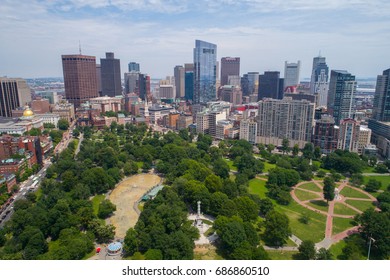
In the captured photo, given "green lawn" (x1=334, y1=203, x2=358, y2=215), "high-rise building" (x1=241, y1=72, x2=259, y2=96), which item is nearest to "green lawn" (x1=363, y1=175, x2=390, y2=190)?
"green lawn" (x1=334, y1=203, x2=358, y2=215)

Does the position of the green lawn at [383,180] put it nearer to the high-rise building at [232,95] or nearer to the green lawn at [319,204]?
the green lawn at [319,204]

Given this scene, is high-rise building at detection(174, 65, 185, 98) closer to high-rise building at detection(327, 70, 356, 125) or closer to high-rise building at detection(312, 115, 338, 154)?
high-rise building at detection(327, 70, 356, 125)

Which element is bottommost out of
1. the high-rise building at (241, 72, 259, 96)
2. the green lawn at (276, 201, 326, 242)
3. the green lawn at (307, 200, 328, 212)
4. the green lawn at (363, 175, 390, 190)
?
the green lawn at (276, 201, 326, 242)

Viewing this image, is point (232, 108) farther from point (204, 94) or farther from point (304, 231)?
point (304, 231)

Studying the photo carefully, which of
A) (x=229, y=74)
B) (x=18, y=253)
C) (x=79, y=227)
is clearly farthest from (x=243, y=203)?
(x=229, y=74)

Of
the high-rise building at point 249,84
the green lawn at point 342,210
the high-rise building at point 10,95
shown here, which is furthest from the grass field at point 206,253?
Answer: the high-rise building at point 249,84

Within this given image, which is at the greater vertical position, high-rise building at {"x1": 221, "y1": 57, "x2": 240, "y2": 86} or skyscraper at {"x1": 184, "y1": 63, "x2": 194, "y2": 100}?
high-rise building at {"x1": 221, "y1": 57, "x2": 240, "y2": 86}
